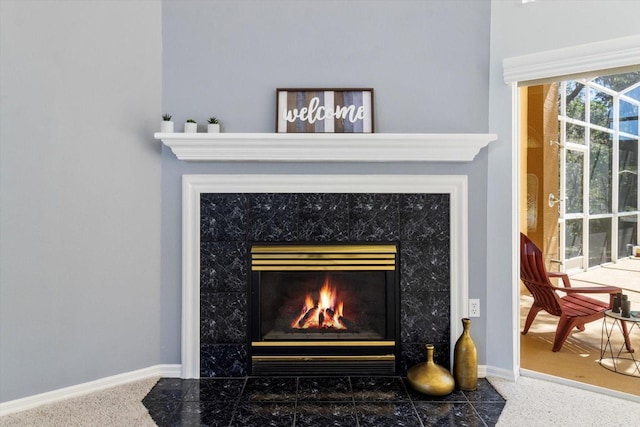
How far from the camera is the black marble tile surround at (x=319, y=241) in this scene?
2727mm

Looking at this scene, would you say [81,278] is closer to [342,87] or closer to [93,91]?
[93,91]

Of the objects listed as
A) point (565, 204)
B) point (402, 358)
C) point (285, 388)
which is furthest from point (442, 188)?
point (285, 388)

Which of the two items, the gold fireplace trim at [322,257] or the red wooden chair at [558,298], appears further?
the gold fireplace trim at [322,257]

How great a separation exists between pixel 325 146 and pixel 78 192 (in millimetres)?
1414

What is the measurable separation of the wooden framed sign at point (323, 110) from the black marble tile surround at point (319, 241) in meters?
0.41

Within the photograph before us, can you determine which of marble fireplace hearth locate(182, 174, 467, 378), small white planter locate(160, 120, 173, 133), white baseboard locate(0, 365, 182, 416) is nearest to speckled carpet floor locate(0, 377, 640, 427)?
white baseboard locate(0, 365, 182, 416)

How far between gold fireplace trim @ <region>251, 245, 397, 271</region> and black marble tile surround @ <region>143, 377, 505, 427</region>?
0.68 meters

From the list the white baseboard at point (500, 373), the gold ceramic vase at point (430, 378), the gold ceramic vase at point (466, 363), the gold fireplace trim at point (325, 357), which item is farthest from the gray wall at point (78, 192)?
the white baseboard at point (500, 373)

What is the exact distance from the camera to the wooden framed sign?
2.72m

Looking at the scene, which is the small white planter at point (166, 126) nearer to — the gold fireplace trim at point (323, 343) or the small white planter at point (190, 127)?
the small white planter at point (190, 127)

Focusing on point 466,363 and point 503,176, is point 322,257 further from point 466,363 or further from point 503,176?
point 503,176

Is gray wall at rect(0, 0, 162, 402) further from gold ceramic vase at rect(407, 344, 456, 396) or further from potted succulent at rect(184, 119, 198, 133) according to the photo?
gold ceramic vase at rect(407, 344, 456, 396)

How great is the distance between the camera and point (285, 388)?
2.57m

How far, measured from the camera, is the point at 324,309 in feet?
9.29
